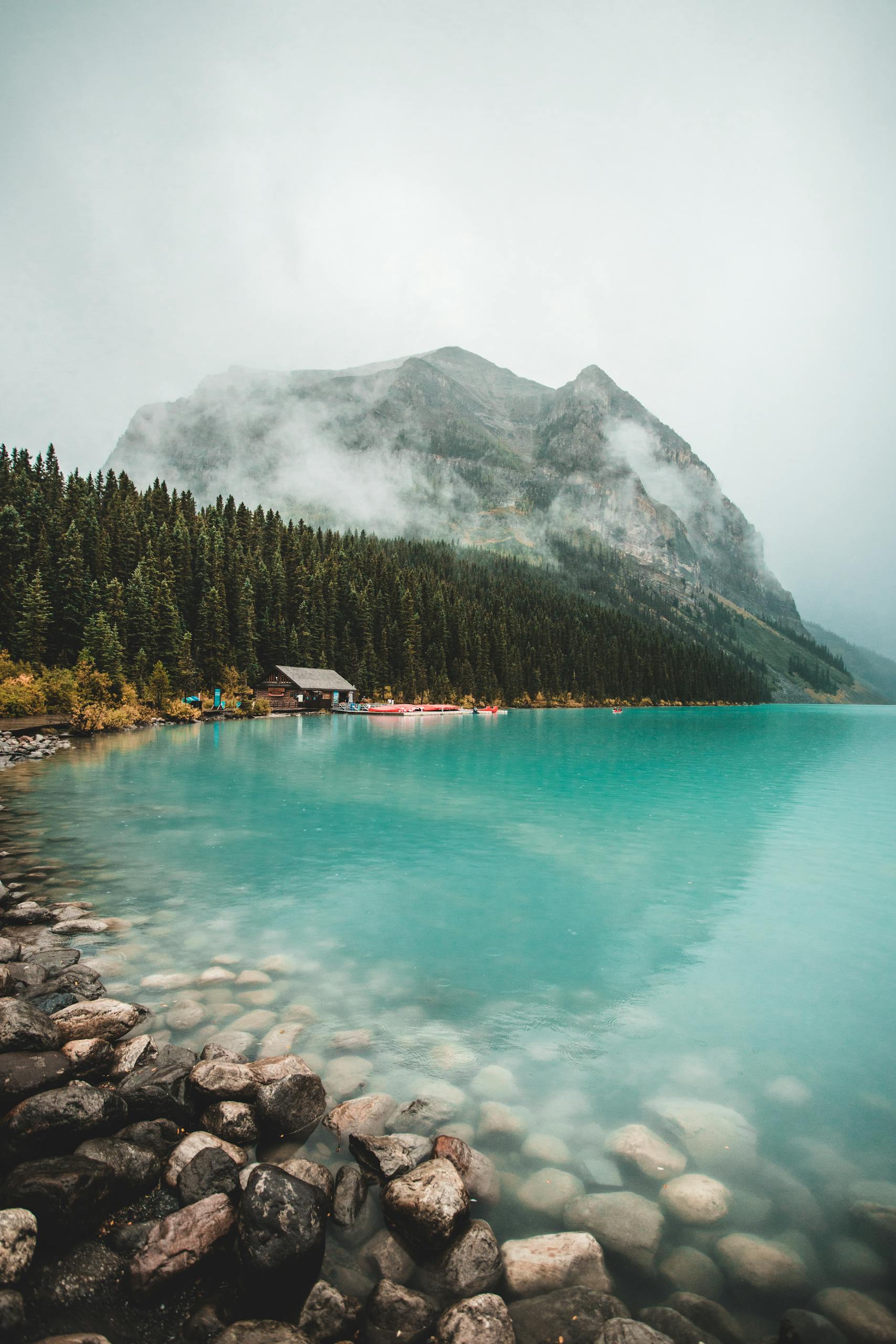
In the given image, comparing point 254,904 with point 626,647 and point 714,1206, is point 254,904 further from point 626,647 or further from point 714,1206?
point 626,647

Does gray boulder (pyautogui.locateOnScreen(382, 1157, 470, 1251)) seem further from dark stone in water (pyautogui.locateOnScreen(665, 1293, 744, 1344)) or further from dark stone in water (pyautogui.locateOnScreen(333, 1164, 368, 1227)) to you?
dark stone in water (pyautogui.locateOnScreen(665, 1293, 744, 1344))

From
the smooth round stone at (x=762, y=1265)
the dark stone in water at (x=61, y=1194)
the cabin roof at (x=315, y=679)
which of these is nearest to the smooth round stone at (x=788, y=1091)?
the smooth round stone at (x=762, y=1265)

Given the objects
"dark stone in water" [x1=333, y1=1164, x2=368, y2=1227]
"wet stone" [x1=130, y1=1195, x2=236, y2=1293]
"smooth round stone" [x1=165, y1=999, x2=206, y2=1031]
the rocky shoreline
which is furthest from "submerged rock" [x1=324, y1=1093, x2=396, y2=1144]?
"smooth round stone" [x1=165, y1=999, x2=206, y2=1031]

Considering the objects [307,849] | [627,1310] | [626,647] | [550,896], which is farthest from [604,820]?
[626,647]

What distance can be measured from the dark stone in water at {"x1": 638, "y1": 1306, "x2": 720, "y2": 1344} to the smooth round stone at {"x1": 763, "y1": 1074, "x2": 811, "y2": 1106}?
3.90 m

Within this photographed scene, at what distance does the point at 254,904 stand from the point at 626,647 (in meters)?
160

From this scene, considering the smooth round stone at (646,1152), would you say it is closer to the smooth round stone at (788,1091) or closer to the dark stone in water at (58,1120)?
the smooth round stone at (788,1091)

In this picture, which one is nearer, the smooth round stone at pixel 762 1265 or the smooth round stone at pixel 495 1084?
the smooth round stone at pixel 762 1265

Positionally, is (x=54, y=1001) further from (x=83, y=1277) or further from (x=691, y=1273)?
(x=691, y=1273)

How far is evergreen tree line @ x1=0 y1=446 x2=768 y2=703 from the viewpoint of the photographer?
70.2m

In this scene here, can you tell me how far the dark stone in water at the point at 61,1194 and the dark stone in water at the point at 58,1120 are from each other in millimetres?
286

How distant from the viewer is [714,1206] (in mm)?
5715

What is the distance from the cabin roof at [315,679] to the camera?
8938cm

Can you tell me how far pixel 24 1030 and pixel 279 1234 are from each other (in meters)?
3.91
